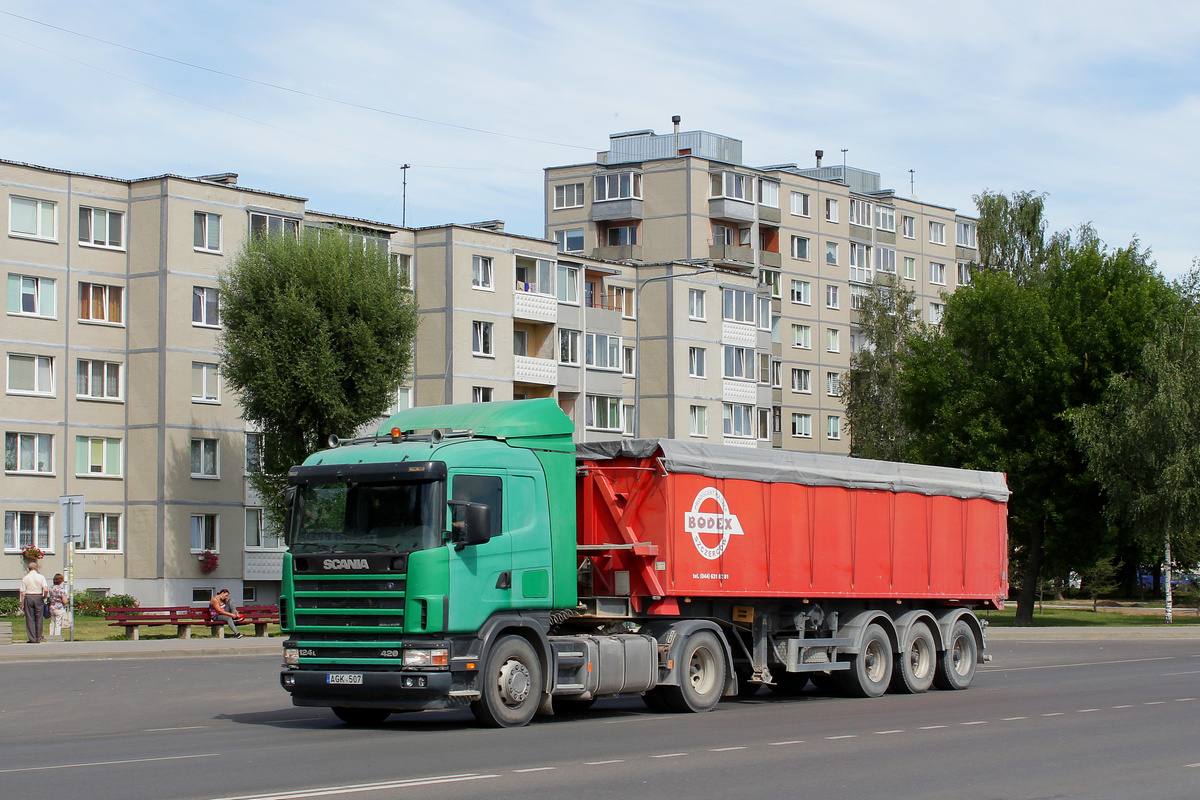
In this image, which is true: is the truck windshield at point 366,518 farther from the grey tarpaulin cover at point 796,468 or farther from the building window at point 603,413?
the building window at point 603,413

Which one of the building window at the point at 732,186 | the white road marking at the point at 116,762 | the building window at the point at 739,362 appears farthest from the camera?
the building window at the point at 732,186

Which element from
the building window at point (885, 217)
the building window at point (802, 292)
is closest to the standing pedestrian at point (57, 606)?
the building window at point (802, 292)

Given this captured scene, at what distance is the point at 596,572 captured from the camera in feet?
57.1

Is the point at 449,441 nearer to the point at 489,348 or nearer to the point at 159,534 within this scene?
the point at 159,534

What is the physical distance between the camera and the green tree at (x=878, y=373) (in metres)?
72.2

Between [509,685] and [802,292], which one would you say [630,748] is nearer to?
[509,685]

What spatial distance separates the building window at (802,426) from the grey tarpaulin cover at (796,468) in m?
61.9

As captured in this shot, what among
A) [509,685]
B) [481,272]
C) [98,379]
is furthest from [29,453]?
[509,685]

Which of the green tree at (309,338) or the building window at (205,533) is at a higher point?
the green tree at (309,338)

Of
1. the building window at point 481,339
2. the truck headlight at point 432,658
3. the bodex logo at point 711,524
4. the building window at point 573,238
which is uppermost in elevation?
the building window at point 573,238

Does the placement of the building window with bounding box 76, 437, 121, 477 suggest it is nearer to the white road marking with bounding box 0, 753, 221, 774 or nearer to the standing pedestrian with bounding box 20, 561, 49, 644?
the standing pedestrian with bounding box 20, 561, 49, 644

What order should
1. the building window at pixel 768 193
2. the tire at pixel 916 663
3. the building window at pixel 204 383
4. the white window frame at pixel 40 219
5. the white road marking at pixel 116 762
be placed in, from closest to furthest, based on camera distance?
the white road marking at pixel 116 762, the tire at pixel 916 663, the white window frame at pixel 40 219, the building window at pixel 204 383, the building window at pixel 768 193

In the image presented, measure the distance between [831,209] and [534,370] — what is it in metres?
32.7

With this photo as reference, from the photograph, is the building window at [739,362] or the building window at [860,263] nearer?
the building window at [739,362]
